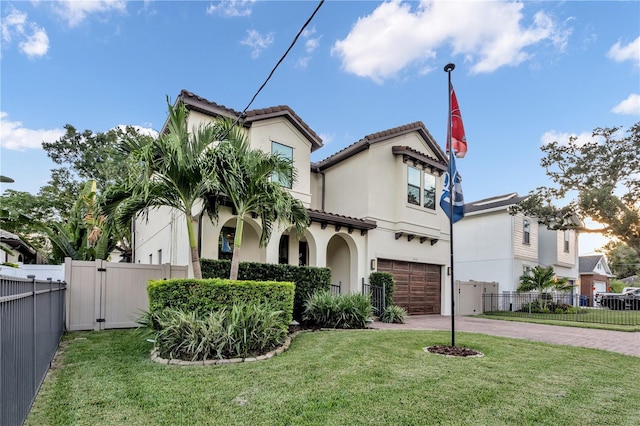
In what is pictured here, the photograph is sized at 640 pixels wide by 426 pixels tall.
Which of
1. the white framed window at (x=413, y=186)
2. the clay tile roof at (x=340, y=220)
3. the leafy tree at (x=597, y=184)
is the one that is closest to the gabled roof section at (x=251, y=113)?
the clay tile roof at (x=340, y=220)

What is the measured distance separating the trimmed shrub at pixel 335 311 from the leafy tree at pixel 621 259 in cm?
4696

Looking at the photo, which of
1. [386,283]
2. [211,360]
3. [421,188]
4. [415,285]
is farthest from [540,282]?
[211,360]

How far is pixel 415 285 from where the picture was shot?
1653cm

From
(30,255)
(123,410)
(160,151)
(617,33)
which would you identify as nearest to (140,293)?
(160,151)

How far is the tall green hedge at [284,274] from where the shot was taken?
10047 mm

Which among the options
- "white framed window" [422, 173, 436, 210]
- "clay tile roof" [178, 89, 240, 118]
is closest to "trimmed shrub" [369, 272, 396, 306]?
"white framed window" [422, 173, 436, 210]

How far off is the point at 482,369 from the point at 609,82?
41.7ft

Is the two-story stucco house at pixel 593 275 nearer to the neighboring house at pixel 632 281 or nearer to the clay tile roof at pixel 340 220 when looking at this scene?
the neighboring house at pixel 632 281

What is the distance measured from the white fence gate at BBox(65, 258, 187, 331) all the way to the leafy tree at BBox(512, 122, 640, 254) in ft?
65.2

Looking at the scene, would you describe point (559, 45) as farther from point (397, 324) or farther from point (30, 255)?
point (30, 255)

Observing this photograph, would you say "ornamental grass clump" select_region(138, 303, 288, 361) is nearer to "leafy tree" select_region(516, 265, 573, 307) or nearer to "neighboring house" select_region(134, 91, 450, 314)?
"neighboring house" select_region(134, 91, 450, 314)

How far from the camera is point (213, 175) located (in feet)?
26.1

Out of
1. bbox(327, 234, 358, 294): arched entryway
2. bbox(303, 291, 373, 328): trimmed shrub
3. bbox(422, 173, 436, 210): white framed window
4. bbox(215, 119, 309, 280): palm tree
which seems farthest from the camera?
bbox(422, 173, 436, 210): white framed window

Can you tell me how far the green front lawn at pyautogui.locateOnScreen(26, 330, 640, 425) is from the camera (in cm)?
412
